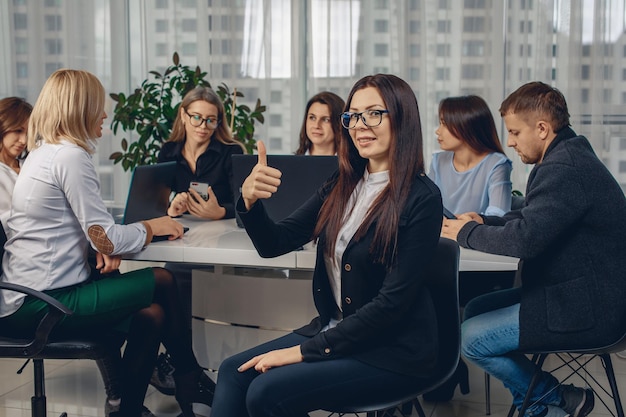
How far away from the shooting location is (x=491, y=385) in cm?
348

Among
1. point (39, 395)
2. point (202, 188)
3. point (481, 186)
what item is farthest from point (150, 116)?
point (39, 395)

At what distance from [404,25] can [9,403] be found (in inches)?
133

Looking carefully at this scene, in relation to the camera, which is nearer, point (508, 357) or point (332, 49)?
point (508, 357)

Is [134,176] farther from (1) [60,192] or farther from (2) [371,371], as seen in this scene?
(2) [371,371]

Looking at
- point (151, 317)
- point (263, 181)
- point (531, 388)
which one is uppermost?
point (263, 181)

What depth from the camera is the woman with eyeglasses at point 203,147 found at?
11.8 feet

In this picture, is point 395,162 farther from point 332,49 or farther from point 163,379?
point 332,49

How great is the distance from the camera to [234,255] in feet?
8.49

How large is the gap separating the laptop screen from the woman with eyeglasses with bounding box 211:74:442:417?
0.89 meters

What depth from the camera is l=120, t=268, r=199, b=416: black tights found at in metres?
2.75

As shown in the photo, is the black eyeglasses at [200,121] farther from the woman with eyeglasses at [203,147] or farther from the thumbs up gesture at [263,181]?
the thumbs up gesture at [263,181]

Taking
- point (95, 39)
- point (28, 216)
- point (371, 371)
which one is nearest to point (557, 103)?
point (371, 371)

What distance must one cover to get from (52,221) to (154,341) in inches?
22.0

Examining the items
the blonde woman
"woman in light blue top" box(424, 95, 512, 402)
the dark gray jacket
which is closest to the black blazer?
the dark gray jacket
